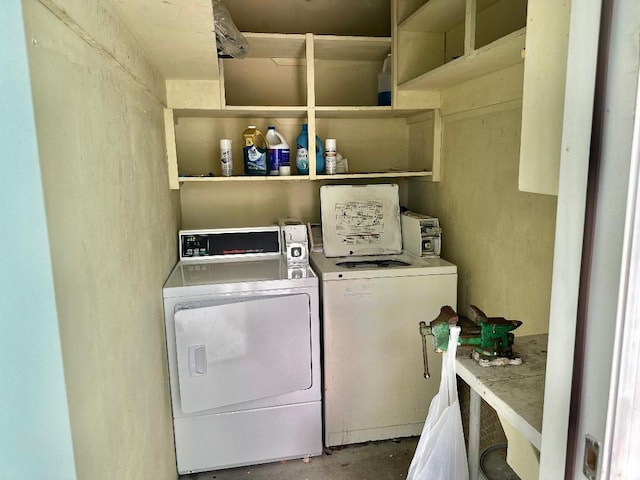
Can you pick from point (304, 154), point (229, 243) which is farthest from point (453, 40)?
point (229, 243)

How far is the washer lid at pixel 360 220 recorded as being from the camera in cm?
255

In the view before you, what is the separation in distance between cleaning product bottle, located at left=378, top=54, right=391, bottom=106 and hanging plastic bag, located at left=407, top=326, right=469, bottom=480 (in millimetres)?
1759

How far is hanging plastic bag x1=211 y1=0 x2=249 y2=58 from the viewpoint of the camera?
164 centimetres

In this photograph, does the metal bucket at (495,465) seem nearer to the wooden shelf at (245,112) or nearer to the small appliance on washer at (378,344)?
the small appliance on washer at (378,344)

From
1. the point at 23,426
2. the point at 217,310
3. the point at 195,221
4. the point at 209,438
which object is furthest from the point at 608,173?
the point at 195,221

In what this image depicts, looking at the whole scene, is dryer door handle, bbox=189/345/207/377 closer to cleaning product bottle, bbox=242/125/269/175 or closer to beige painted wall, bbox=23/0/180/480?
beige painted wall, bbox=23/0/180/480

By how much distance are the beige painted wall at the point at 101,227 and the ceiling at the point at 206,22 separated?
0.27 ft

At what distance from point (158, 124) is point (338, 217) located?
44.9 inches

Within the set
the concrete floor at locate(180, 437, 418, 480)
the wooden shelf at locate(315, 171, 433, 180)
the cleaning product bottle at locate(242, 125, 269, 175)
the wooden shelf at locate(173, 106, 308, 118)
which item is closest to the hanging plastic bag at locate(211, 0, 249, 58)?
the wooden shelf at locate(173, 106, 308, 118)

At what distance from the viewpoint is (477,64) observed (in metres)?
1.74

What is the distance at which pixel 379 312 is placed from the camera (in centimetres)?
214

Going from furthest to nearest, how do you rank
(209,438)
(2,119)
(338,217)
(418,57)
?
(338,217)
(418,57)
(209,438)
(2,119)

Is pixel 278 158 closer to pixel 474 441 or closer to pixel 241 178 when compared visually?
pixel 241 178

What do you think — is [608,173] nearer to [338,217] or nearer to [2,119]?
[2,119]
